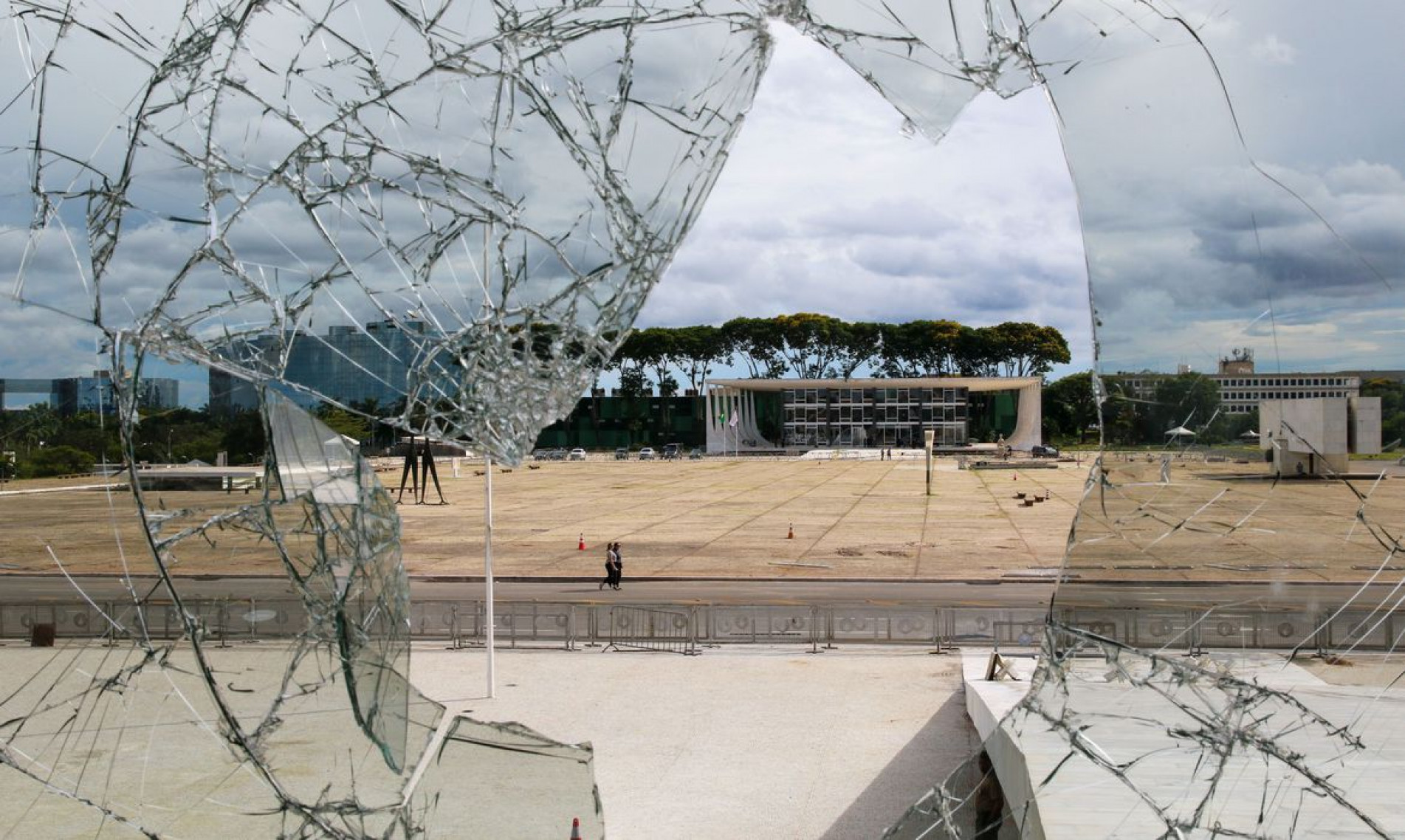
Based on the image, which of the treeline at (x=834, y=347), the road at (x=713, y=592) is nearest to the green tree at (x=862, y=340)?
the treeline at (x=834, y=347)

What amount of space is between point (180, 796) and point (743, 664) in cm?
863

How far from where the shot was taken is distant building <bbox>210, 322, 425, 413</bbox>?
19.9ft

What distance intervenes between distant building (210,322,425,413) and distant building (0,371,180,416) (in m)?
0.45

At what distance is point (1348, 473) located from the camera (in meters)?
5.95

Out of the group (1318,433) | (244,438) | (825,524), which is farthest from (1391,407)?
(825,524)

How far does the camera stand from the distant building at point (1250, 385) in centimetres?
600

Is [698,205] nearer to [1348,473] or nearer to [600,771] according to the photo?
[1348,473]

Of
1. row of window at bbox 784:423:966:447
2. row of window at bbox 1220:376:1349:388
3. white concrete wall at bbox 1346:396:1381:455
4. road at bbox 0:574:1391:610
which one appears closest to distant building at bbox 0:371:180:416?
road at bbox 0:574:1391:610

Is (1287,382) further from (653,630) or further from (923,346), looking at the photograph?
(923,346)

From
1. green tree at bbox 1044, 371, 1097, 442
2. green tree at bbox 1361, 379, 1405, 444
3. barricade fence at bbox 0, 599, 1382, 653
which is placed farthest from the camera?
green tree at bbox 1044, 371, 1097, 442

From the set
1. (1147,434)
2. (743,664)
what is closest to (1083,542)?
(1147,434)

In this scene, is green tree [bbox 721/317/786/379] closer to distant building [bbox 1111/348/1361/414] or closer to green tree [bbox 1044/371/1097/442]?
green tree [bbox 1044/371/1097/442]

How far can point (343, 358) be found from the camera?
239 inches

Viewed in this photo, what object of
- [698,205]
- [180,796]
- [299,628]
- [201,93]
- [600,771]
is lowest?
[600,771]
